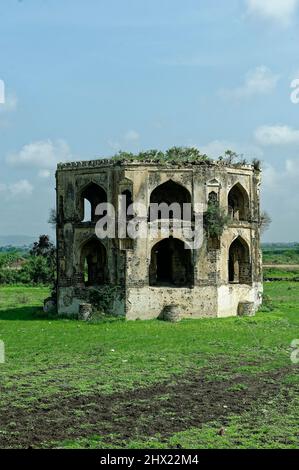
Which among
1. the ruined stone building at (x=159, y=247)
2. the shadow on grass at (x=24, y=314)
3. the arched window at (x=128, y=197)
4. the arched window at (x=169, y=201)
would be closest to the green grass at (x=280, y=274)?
the ruined stone building at (x=159, y=247)

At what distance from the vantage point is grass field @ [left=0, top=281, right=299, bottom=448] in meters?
13.4

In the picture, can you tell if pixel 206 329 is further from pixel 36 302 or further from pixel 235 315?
pixel 36 302

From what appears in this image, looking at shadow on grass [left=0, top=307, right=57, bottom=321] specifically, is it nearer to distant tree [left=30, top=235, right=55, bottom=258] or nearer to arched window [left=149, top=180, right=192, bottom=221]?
arched window [left=149, top=180, right=192, bottom=221]

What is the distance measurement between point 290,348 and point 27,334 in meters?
10.4

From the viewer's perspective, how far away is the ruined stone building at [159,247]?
31.0 m

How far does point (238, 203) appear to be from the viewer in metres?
35.7

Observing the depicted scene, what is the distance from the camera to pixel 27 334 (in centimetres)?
2748

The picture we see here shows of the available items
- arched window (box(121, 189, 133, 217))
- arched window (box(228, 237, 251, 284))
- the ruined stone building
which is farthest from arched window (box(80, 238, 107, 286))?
arched window (box(228, 237, 251, 284))

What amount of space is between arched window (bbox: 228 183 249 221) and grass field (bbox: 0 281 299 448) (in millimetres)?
6595

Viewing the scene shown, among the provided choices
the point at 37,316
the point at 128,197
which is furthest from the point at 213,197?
the point at 37,316

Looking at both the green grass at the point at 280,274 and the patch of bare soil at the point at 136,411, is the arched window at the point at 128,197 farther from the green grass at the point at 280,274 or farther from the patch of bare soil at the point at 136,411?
the green grass at the point at 280,274

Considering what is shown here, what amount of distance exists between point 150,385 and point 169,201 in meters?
17.9

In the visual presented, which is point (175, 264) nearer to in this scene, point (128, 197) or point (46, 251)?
point (128, 197)
